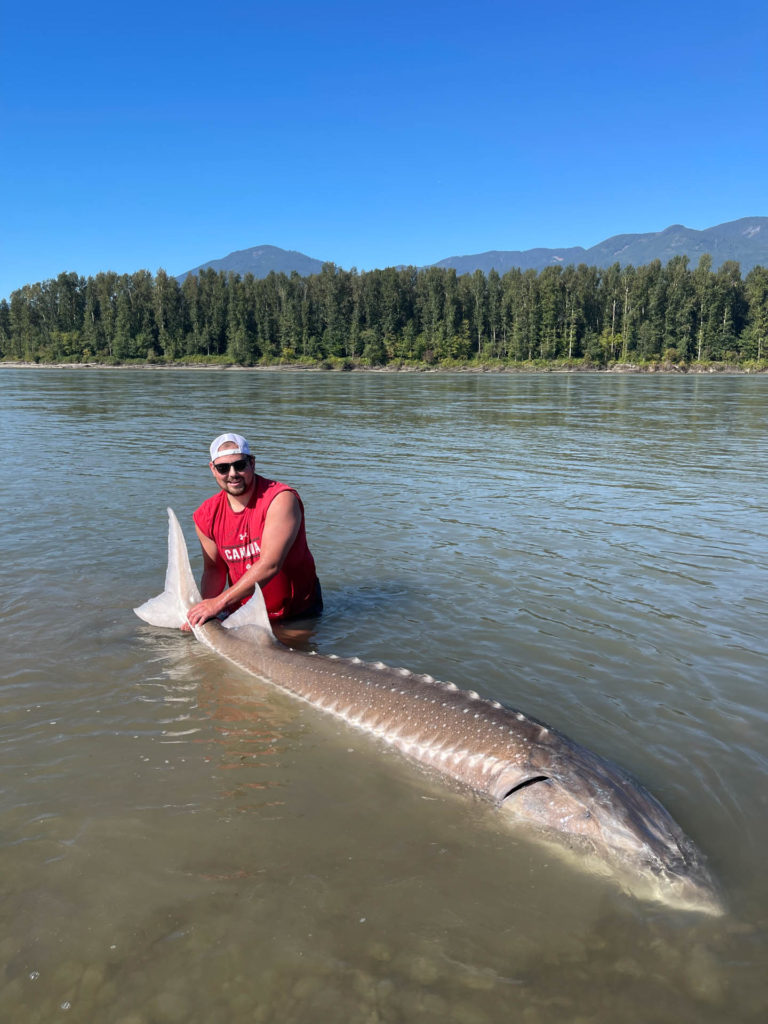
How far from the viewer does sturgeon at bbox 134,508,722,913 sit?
2.80m

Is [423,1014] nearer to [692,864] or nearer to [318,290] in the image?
[692,864]

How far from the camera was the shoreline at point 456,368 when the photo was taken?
92.2 meters

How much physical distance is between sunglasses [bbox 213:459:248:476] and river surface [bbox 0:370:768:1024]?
1315 millimetres

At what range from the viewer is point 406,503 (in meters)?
10.3

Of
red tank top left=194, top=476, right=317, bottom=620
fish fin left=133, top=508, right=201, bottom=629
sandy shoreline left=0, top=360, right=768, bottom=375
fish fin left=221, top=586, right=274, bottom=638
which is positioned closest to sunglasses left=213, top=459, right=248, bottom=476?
red tank top left=194, top=476, right=317, bottom=620

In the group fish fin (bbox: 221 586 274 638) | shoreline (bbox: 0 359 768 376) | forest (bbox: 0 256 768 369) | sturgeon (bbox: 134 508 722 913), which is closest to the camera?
sturgeon (bbox: 134 508 722 913)

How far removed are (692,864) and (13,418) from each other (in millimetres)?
25524

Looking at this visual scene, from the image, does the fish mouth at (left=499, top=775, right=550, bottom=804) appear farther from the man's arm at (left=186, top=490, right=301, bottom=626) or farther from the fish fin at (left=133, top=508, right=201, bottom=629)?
the fish fin at (left=133, top=508, right=201, bottom=629)

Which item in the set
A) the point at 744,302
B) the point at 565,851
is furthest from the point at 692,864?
the point at 744,302

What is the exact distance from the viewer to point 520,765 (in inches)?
126

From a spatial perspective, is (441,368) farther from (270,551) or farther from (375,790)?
(375,790)

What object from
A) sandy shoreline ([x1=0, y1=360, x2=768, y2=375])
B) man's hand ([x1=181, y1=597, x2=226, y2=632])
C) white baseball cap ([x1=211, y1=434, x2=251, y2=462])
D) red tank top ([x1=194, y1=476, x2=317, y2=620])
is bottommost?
man's hand ([x1=181, y1=597, x2=226, y2=632])

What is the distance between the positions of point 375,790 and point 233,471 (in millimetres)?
2493

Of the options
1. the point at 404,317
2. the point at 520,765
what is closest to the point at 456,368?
the point at 404,317
